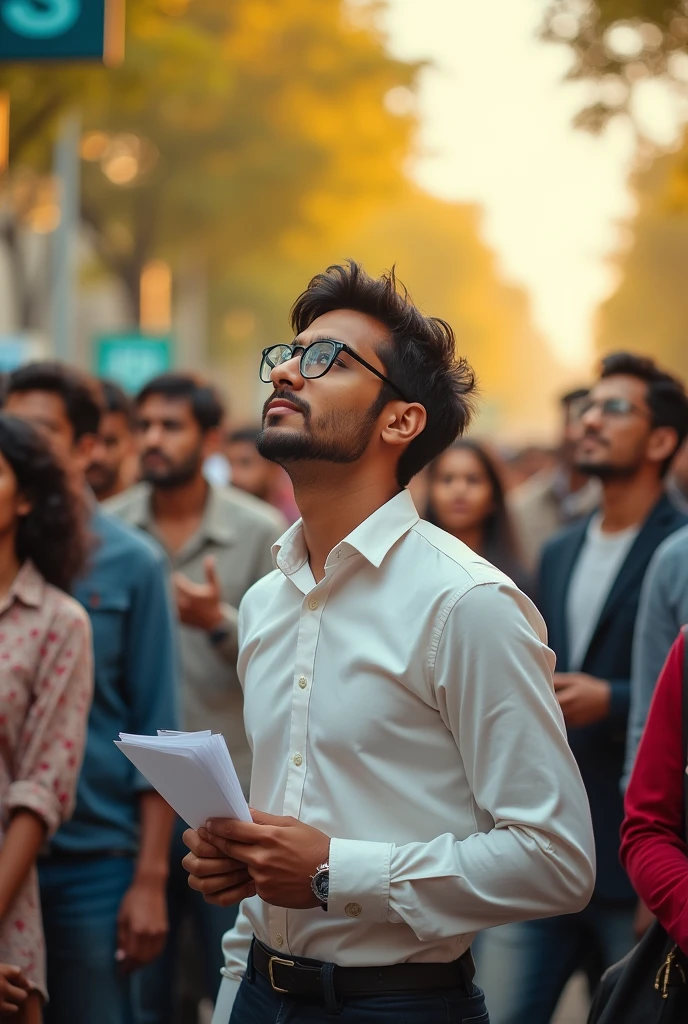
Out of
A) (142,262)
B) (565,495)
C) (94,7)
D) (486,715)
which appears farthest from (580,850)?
(142,262)

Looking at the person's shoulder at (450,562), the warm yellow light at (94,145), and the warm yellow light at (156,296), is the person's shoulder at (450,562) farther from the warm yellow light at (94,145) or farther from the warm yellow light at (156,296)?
the warm yellow light at (156,296)

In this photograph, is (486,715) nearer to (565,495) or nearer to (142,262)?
(565,495)

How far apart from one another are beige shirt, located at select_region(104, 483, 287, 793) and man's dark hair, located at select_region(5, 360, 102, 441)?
0.84 metres

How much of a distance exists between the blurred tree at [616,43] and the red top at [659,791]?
8550 mm

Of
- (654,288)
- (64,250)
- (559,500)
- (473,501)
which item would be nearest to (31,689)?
(473,501)

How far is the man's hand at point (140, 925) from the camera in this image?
4.45 meters

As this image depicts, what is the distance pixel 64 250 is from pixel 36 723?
628 inches

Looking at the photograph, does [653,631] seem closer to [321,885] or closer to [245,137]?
[321,885]

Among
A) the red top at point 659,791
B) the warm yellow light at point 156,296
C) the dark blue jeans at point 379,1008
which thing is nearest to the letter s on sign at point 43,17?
the red top at point 659,791

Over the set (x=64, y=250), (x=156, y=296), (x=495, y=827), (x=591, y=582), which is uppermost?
(x=156, y=296)

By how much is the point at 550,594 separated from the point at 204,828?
9.08ft

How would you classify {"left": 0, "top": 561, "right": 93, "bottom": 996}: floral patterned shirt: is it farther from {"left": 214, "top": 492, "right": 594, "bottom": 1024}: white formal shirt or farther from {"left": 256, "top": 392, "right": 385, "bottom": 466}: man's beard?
{"left": 256, "top": 392, "right": 385, "bottom": 466}: man's beard

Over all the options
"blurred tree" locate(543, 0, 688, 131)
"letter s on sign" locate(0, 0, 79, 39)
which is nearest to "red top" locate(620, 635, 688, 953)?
"letter s on sign" locate(0, 0, 79, 39)

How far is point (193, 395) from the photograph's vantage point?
21.4 ft
